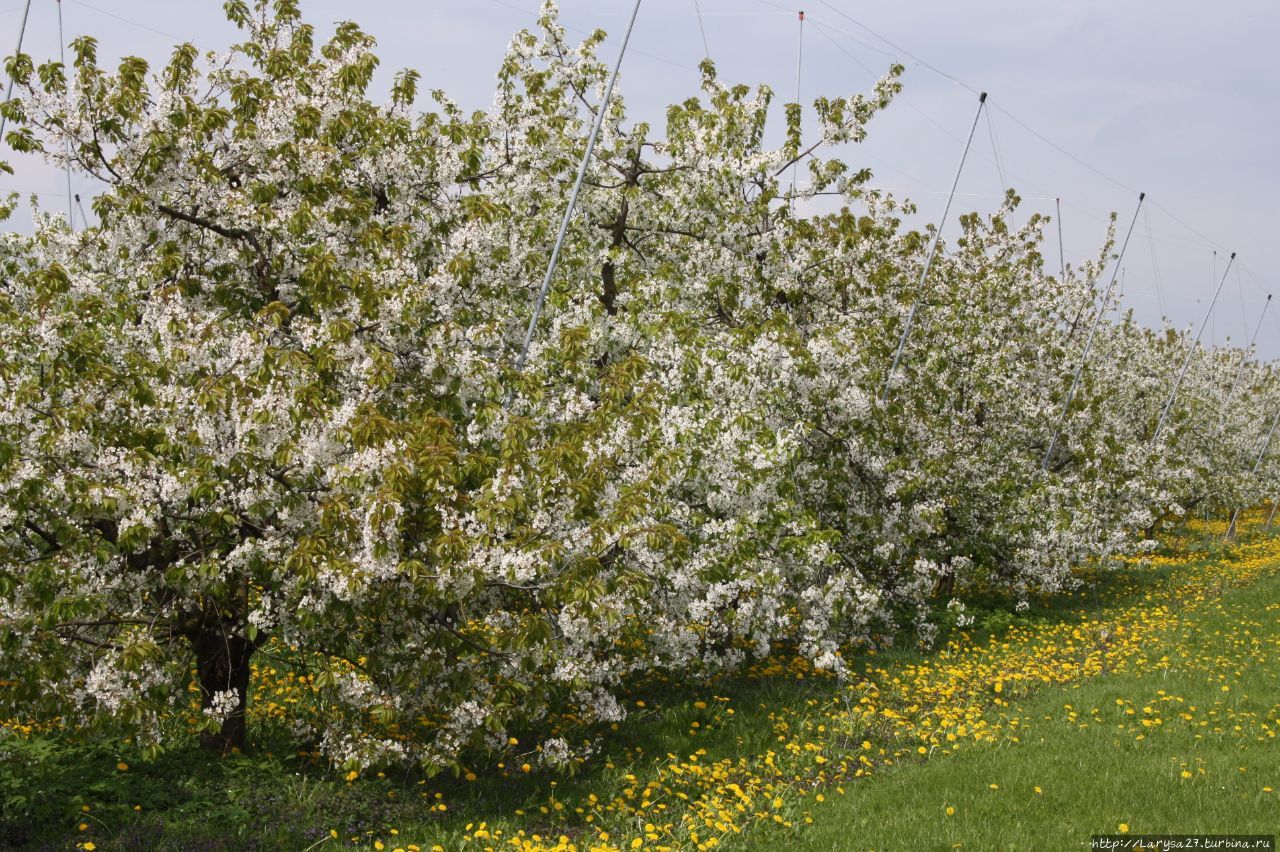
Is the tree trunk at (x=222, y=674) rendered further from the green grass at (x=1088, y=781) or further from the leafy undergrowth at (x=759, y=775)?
the green grass at (x=1088, y=781)

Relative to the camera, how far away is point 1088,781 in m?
8.76

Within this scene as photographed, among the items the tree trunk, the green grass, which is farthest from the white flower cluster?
the green grass

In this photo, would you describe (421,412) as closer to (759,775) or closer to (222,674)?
(222,674)

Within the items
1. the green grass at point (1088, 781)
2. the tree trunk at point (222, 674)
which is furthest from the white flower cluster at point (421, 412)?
the green grass at point (1088, 781)

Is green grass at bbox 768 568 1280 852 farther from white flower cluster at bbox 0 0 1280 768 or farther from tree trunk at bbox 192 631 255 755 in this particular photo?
tree trunk at bbox 192 631 255 755

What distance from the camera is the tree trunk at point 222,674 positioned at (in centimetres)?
849

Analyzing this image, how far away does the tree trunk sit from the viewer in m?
8.49

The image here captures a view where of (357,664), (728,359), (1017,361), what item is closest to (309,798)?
(357,664)

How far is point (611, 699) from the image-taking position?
8.66 meters

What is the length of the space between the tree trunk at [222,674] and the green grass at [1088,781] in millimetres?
4682

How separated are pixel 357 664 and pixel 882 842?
4311mm

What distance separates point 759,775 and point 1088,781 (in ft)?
9.64

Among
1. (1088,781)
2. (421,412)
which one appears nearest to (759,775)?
(1088,781)

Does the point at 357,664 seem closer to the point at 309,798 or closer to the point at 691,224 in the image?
the point at 309,798
